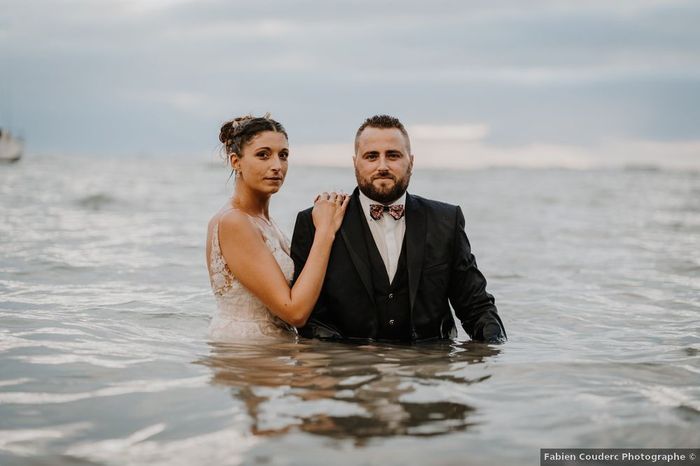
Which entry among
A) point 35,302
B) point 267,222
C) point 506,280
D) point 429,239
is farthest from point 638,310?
point 35,302

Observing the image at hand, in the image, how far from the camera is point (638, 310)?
8.99 meters

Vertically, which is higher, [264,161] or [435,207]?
→ [264,161]

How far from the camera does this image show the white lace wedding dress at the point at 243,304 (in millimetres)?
6457

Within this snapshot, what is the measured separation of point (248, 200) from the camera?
649cm

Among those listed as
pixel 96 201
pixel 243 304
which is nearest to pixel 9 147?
pixel 96 201

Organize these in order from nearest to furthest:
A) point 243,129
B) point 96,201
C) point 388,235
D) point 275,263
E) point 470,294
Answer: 1. point 388,235
2. point 470,294
3. point 275,263
4. point 243,129
5. point 96,201

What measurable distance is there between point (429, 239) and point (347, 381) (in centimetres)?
146

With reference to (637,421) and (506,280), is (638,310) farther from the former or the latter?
(637,421)

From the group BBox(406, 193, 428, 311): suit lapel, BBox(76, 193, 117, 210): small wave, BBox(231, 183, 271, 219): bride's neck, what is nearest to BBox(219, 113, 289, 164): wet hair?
BBox(231, 183, 271, 219): bride's neck

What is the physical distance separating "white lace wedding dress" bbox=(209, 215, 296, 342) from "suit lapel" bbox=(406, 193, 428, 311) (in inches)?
44.9

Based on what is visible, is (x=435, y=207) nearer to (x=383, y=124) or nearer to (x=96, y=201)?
(x=383, y=124)

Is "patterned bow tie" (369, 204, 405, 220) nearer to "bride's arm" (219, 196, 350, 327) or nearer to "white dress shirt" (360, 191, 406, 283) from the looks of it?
"white dress shirt" (360, 191, 406, 283)

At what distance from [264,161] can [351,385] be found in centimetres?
217

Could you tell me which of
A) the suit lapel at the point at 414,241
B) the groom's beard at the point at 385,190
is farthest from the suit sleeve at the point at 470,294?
the groom's beard at the point at 385,190
